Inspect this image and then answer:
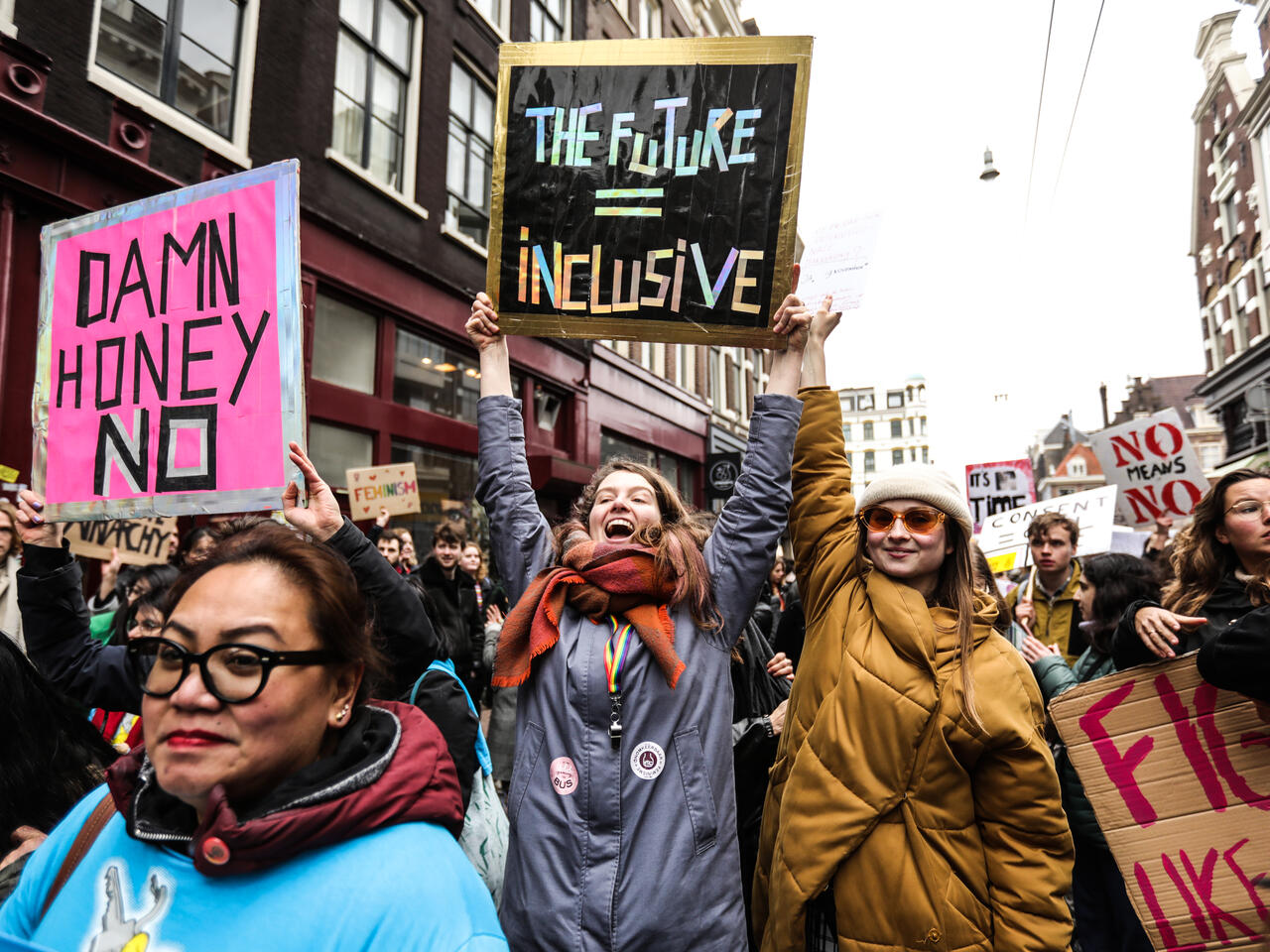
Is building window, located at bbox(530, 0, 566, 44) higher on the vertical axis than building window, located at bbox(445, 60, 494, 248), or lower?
higher

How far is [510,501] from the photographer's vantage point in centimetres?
234

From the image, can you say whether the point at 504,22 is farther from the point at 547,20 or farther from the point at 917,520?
the point at 917,520

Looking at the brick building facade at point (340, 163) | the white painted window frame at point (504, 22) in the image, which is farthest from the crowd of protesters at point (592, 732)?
the white painted window frame at point (504, 22)

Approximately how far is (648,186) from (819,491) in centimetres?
114

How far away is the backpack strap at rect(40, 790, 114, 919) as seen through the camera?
4.29ft

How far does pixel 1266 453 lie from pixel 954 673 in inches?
952

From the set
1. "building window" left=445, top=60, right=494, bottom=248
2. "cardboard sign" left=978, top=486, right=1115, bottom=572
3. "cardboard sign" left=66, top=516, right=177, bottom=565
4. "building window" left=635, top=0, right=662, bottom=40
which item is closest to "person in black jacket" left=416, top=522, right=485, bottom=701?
"cardboard sign" left=66, top=516, right=177, bottom=565

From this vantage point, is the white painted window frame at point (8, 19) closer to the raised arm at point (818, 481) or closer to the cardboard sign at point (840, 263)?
the cardboard sign at point (840, 263)

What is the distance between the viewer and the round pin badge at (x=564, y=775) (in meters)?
1.92

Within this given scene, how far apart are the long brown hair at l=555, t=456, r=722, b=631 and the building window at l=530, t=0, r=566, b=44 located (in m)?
13.5

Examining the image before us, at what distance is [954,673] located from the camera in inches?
80.9

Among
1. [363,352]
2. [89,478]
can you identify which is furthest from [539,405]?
[89,478]

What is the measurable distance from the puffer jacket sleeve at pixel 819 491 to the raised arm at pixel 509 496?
80cm

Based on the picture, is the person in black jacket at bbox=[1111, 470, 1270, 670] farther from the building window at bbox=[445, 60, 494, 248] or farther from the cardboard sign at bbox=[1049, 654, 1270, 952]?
the building window at bbox=[445, 60, 494, 248]
